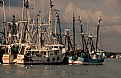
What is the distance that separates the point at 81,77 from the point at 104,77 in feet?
21.4

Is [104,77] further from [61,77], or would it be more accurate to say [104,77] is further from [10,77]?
[10,77]

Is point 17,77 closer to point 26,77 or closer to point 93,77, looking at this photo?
point 26,77

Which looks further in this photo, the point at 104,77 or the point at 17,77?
the point at 104,77

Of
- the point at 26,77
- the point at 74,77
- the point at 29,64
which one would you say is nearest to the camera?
the point at 26,77

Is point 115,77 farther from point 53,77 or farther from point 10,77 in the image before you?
point 10,77

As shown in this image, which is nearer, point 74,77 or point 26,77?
point 26,77

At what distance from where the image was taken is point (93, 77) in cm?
11625

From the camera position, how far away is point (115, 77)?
119 m

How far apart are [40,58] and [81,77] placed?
84.4m

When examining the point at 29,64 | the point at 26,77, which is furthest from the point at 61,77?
the point at 29,64

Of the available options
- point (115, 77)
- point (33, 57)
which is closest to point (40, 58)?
point (33, 57)

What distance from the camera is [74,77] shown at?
11600 centimetres

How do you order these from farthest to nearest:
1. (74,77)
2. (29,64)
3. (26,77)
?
1. (29,64)
2. (74,77)
3. (26,77)

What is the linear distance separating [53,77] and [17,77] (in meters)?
9.76
